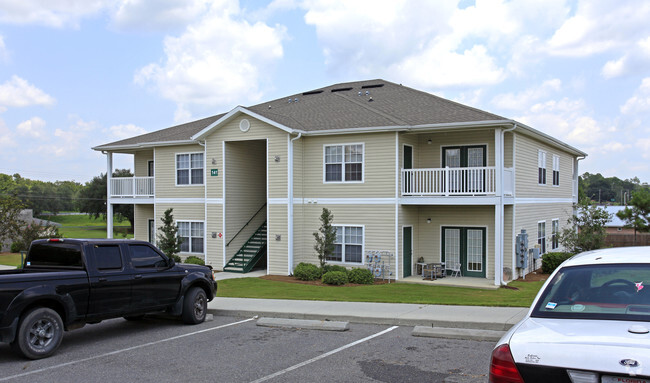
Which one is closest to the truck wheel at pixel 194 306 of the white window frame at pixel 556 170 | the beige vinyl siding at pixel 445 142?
the beige vinyl siding at pixel 445 142

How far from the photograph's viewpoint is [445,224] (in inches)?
823

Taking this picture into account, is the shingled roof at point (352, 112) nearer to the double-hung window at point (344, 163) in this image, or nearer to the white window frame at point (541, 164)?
the double-hung window at point (344, 163)

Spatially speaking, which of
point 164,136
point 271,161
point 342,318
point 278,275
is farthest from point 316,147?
point 342,318

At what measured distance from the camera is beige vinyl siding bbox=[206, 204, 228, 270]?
Answer: 2302 cm

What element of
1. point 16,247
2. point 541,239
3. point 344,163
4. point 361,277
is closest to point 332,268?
point 361,277

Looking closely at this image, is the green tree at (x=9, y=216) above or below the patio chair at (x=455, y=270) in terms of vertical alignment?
above

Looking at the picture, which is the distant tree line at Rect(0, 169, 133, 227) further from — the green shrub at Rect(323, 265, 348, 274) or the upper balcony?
the green shrub at Rect(323, 265, 348, 274)

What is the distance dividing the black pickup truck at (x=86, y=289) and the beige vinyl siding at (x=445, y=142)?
11742 mm

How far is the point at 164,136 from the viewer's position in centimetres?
2614

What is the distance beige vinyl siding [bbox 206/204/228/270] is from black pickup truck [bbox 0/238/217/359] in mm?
11083

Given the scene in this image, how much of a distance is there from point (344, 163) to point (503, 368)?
17100 millimetres

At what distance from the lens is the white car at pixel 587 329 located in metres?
3.82

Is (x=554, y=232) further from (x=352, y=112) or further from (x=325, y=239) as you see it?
(x=325, y=239)

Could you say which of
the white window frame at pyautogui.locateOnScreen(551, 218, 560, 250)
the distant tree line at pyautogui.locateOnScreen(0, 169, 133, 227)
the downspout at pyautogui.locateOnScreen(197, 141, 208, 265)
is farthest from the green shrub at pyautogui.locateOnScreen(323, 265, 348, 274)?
the distant tree line at pyautogui.locateOnScreen(0, 169, 133, 227)
